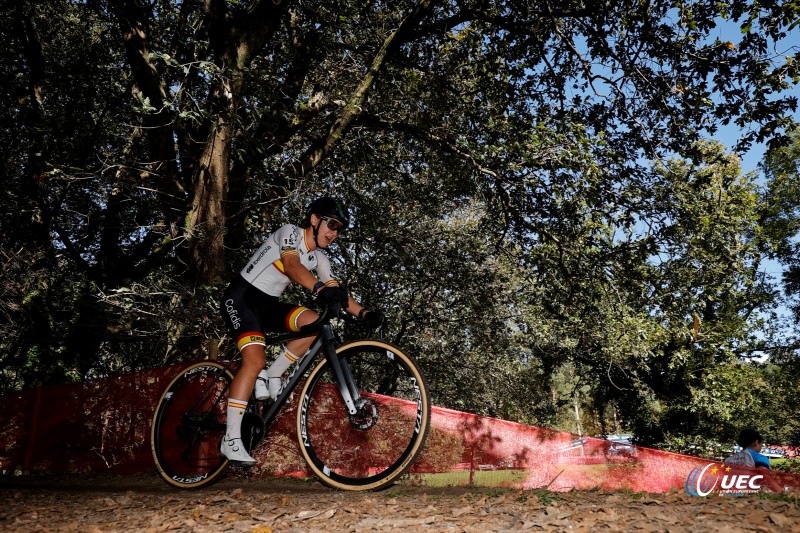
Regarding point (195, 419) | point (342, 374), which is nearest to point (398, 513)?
point (342, 374)

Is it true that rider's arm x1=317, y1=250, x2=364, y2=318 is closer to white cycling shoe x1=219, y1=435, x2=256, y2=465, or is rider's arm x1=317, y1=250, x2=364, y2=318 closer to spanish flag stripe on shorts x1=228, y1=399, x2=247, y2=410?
spanish flag stripe on shorts x1=228, y1=399, x2=247, y2=410

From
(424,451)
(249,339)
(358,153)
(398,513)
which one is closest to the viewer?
(398,513)

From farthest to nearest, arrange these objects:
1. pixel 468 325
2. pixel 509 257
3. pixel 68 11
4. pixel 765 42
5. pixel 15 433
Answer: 1. pixel 468 325
2. pixel 68 11
3. pixel 509 257
4. pixel 15 433
5. pixel 765 42

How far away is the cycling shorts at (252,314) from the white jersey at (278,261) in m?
0.09

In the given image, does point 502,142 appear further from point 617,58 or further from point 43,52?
point 43,52

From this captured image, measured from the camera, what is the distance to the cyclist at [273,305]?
→ 422 centimetres

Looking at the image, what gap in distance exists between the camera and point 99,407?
284 inches

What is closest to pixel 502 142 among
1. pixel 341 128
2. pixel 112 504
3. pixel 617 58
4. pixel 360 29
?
pixel 617 58

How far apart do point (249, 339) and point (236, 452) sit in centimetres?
90

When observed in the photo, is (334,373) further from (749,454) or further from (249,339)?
(749,454)

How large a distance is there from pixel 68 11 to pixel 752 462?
16042mm

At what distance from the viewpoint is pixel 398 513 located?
3.15m

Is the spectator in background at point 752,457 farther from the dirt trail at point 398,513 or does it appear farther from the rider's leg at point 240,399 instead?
the rider's leg at point 240,399

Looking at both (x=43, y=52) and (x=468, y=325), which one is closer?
(x=43, y=52)
